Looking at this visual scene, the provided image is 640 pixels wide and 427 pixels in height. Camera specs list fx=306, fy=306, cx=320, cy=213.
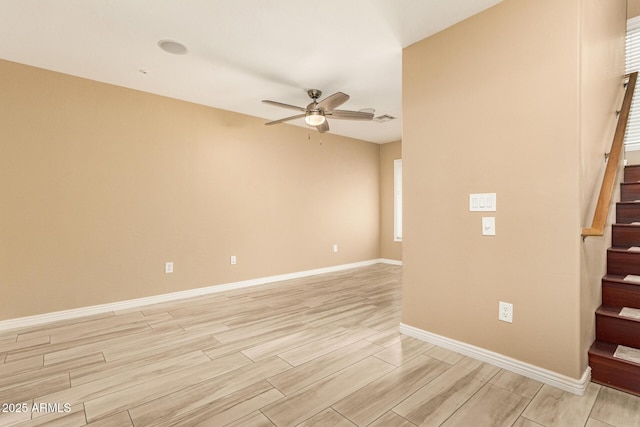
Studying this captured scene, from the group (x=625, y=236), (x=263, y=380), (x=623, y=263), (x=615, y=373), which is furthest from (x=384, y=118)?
(x=263, y=380)

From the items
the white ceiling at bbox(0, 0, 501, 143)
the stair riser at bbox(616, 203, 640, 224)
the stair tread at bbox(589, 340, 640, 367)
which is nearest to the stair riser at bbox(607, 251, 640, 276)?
the stair riser at bbox(616, 203, 640, 224)

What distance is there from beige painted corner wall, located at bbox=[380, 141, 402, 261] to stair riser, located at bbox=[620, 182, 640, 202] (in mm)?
3732

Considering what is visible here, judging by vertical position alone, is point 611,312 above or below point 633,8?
below

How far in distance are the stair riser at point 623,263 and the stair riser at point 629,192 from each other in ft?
2.78

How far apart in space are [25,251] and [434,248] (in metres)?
3.91

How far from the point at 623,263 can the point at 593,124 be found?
1.17 metres

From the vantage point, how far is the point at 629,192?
112 inches

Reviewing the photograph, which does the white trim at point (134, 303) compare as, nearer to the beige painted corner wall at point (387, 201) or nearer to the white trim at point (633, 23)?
the beige painted corner wall at point (387, 201)

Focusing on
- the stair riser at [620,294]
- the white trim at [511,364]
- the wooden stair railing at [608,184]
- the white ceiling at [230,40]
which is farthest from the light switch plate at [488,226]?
the white ceiling at [230,40]

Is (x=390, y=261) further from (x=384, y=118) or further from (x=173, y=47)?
(x=173, y=47)

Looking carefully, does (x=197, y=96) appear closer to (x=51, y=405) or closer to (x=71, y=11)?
(x=71, y=11)

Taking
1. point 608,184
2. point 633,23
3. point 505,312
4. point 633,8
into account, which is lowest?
point 505,312

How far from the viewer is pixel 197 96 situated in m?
3.90

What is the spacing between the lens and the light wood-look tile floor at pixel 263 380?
164 centimetres
